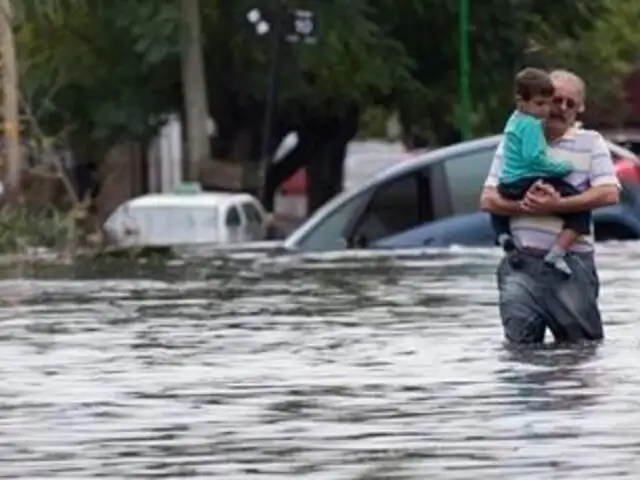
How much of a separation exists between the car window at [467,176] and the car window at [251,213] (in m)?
14.3

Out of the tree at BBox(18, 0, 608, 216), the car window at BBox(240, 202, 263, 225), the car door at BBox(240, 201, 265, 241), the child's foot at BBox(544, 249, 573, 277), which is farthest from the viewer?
the tree at BBox(18, 0, 608, 216)

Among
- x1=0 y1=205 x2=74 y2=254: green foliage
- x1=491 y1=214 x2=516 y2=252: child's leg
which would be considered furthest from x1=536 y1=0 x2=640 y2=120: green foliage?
x1=491 y1=214 x2=516 y2=252: child's leg

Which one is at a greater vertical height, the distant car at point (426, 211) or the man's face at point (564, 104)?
the man's face at point (564, 104)

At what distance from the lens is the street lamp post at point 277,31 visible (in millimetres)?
46469

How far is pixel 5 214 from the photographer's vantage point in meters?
31.5

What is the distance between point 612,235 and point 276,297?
8136 millimetres

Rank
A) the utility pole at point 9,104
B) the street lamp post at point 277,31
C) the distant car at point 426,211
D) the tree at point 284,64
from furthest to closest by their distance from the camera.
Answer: the tree at point 284,64
the street lamp post at point 277,31
the utility pole at point 9,104
the distant car at point 426,211

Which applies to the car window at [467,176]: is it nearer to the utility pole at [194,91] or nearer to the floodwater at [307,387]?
the floodwater at [307,387]

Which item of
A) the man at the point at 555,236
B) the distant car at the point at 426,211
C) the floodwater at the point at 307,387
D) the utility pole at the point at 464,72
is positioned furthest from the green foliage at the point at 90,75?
the man at the point at 555,236

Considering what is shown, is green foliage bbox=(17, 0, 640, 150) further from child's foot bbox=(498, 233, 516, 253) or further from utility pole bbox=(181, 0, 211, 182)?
child's foot bbox=(498, 233, 516, 253)

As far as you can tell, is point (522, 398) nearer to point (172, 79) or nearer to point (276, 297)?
point (276, 297)

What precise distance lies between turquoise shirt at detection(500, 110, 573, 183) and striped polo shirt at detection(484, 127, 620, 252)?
5cm

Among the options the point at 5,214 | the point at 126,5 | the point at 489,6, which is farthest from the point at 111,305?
the point at 489,6

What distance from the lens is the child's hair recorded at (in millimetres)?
13398
